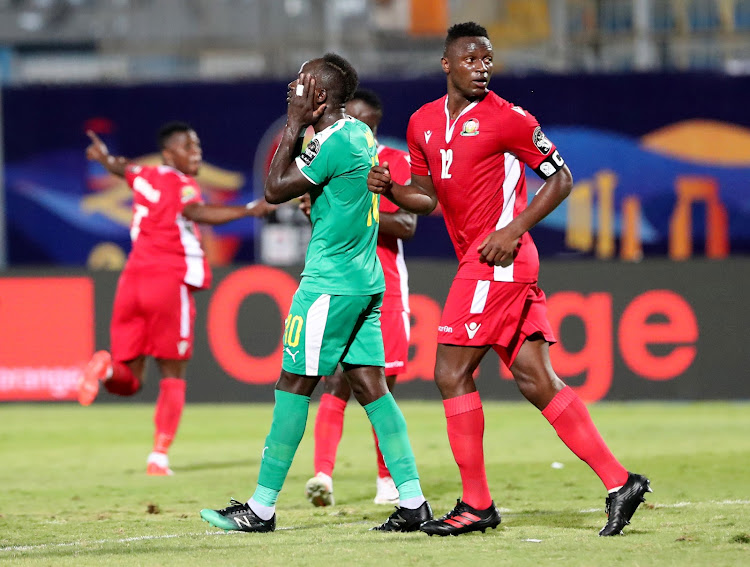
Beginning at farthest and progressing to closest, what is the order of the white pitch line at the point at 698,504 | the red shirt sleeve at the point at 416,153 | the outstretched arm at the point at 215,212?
1. the outstretched arm at the point at 215,212
2. the white pitch line at the point at 698,504
3. the red shirt sleeve at the point at 416,153

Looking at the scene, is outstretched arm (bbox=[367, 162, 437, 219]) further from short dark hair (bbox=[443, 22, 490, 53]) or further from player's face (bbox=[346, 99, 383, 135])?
player's face (bbox=[346, 99, 383, 135])

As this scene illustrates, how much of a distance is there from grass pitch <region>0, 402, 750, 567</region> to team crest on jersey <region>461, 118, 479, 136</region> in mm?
1859

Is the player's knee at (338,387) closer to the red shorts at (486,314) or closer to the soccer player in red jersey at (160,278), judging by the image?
the red shorts at (486,314)

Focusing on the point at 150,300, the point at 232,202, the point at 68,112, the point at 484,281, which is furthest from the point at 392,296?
the point at 68,112

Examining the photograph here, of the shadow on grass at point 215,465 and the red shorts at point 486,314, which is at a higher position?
the red shorts at point 486,314

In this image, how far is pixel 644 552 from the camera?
16.7 feet

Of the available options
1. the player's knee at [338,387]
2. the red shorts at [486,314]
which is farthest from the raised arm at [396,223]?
the red shorts at [486,314]

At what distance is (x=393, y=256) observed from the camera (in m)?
7.32

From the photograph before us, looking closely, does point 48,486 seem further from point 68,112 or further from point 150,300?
point 68,112

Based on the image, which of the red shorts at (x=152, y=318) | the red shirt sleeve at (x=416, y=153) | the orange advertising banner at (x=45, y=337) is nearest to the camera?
the red shirt sleeve at (x=416, y=153)

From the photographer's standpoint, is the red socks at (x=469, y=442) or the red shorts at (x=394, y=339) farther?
the red shorts at (x=394, y=339)

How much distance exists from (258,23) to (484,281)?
15.1 m

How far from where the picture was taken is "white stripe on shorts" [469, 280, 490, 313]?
5660 mm

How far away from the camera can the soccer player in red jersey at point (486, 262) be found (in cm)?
564
